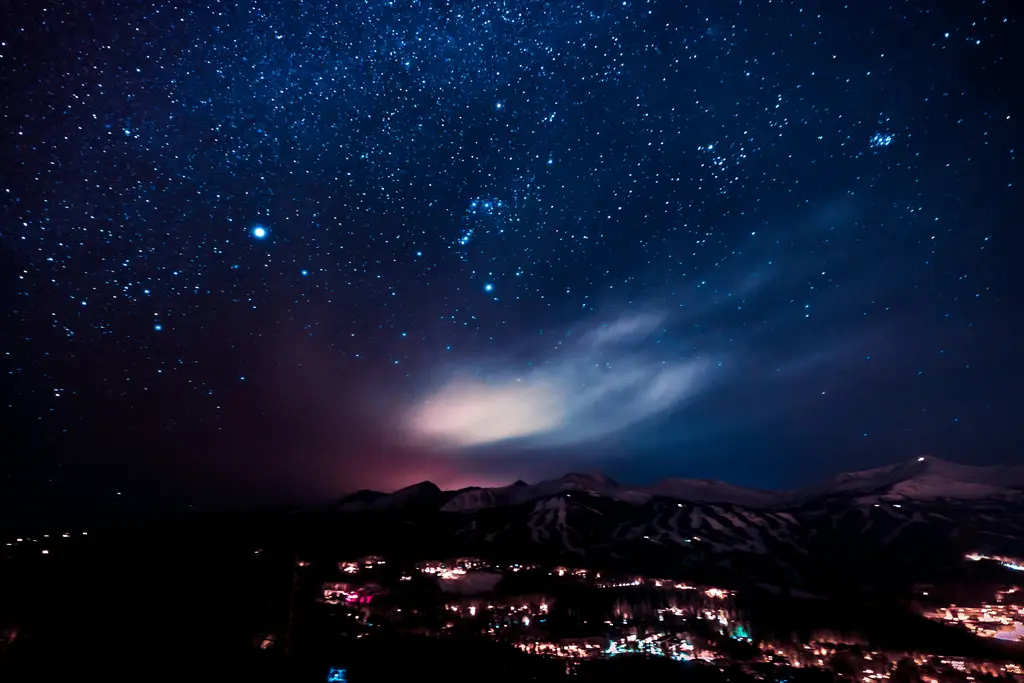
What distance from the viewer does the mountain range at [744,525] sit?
344 ft

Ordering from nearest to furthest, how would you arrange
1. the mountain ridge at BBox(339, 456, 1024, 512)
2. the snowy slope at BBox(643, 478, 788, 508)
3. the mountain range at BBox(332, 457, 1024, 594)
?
the mountain range at BBox(332, 457, 1024, 594) < the mountain ridge at BBox(339, 456, 1024, 512) < the snowy slope at BBox(643, 478, 788, 508)

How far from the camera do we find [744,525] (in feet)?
479

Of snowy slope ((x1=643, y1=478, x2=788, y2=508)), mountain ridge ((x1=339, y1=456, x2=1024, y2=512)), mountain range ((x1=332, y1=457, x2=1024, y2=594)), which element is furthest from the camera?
snowy slope ((x1=643, y1=478, x2=788, y2=508))

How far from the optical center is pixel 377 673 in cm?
2417

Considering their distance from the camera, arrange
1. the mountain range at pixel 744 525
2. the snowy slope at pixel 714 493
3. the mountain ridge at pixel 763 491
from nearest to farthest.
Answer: the mountain range at pixel 744 525
the mountain ridge at pixel 763 491
the snowy slope at pixel 714 493

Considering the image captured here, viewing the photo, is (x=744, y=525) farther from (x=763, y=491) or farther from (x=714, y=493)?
(x=763, y=491)

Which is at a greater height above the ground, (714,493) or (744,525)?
(714,493)

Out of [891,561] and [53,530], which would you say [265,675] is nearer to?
[53,530]

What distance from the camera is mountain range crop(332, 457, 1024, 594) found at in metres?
105

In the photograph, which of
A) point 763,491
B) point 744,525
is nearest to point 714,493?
point 763,491

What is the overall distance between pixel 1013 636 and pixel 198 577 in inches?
3242

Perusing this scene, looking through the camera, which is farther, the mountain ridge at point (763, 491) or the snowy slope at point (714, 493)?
the snowy slope at point (714, 493)

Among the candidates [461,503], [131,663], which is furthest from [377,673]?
[461,503]

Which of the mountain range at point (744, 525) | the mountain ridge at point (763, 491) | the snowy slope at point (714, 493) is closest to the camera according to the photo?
the mountain range at point (744, 525)
